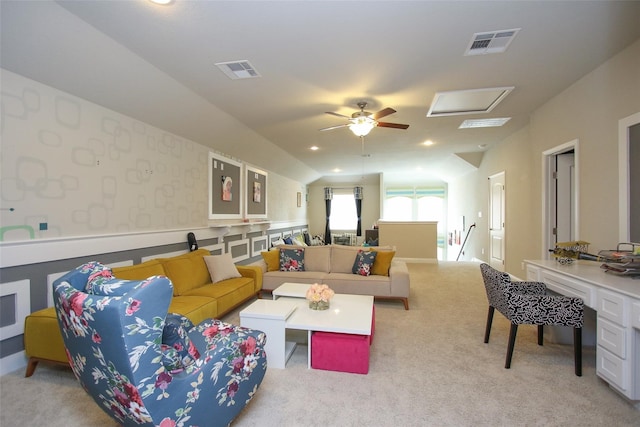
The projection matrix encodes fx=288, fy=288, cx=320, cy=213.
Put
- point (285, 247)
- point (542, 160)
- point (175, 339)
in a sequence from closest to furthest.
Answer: point (175, 339) → point (542, 160) → point (285, 247)

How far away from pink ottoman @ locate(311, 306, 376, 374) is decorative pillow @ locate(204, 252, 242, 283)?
5.90 feet

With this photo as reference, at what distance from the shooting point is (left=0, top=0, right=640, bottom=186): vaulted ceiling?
2.05 m

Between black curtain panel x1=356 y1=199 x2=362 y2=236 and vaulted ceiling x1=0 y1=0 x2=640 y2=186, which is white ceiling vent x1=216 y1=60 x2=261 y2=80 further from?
black curtain panel x1=356 y1=199 x2=362 y2=236

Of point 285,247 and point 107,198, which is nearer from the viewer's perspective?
point 107,198

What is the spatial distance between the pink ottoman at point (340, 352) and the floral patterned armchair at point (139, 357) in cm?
91

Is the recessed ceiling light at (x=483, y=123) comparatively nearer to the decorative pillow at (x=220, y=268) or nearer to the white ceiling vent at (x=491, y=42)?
the white ceiling vent at (x=491, y=42)

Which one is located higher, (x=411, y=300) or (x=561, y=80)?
(x=561, y=80)

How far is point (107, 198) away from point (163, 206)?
0.76 m

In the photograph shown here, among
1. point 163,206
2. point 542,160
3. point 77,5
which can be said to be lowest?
point 163,206

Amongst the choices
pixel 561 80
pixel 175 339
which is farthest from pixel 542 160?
pixel 175 339

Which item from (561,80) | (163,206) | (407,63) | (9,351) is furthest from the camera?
(163,206)

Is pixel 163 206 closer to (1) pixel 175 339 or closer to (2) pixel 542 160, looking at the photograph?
(1) pixel 175 339

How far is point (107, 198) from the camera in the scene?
294 cm

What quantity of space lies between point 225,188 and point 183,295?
93.3 inches
